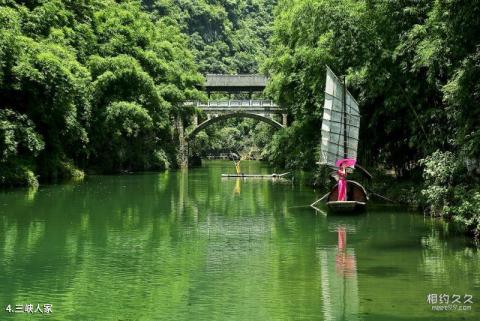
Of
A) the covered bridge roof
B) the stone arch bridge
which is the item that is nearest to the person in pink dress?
the stone arch bridge

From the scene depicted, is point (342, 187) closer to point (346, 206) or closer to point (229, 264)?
point (346, 206)

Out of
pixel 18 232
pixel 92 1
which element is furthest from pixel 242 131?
pixel 18 232

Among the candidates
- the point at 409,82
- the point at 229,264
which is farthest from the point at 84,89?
the point at 229,264

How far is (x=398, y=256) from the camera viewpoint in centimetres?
1191

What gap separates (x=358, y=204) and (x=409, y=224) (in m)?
2.50

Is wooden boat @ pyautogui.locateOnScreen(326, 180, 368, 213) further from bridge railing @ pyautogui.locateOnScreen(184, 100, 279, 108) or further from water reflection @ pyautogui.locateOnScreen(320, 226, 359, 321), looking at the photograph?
bridge railing @ pyautogui.locateOnScreen(184, 100, 279, 108)

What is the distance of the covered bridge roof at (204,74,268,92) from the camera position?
5756 cm

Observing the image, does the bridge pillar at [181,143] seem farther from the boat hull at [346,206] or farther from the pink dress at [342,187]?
the boat hull at [346,206]

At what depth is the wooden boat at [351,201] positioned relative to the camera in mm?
18234

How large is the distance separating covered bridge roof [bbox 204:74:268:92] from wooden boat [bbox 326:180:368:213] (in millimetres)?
38308

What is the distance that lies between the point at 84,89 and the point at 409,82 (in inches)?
760

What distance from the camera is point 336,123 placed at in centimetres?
2061

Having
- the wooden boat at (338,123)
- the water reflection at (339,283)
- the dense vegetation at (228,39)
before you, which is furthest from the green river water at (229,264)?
the dense vegetation at (228,39)

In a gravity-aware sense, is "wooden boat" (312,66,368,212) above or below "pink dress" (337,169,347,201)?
above
